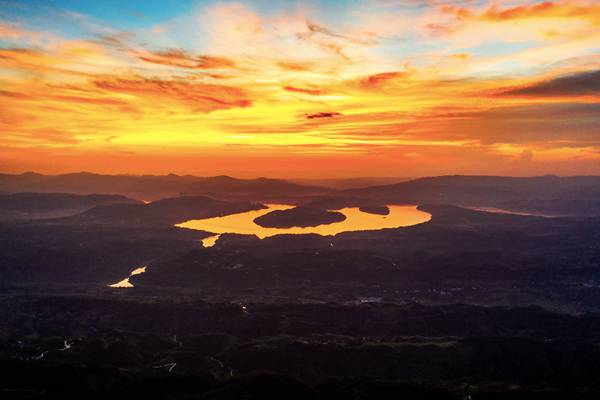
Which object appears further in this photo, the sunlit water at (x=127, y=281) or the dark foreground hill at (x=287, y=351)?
the sunlit water at (x=127, y=281)

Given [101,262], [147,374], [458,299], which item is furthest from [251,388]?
[101,262]

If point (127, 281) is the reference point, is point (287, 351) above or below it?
above

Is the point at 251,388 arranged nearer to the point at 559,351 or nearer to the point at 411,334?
the point at 411,334

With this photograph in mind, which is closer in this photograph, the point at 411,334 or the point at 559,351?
the point at 559,351

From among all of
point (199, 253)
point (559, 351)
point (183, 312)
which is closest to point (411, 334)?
point (559, 351)

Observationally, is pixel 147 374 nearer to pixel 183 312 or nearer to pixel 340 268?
pixel 183 312

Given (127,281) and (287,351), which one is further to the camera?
(127,281)

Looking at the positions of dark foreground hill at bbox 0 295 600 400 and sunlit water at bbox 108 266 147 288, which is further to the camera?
sunlit water at bbox 108 266 147 288

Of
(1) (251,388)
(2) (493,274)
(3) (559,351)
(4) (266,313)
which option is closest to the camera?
(1) (251,388)

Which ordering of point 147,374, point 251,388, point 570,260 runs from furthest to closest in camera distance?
1. point 570,260
2. point 147,374
3. point 251,388
